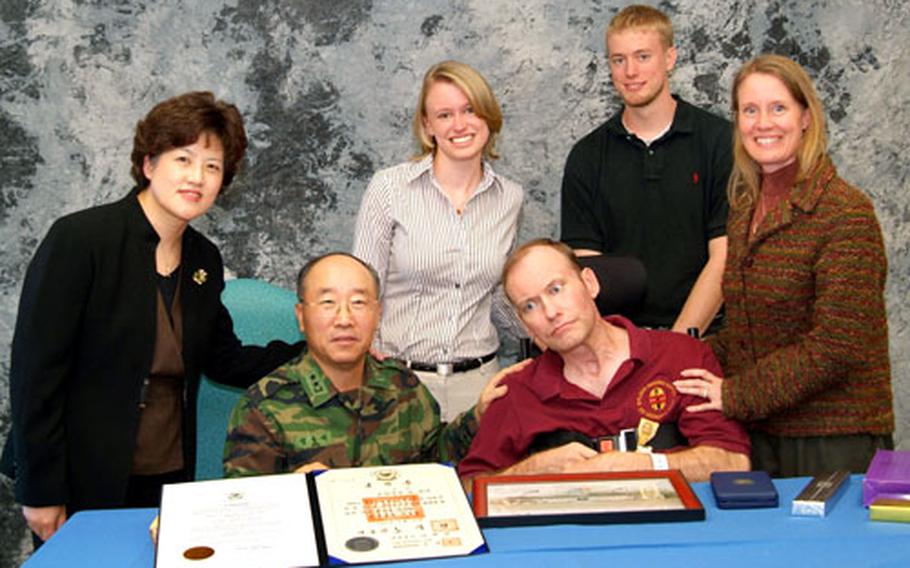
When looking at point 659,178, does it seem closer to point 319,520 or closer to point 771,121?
point 771,121

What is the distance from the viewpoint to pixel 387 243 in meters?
3.51

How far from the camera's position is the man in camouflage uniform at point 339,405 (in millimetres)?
2795

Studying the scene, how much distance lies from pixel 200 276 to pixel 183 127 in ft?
1.40

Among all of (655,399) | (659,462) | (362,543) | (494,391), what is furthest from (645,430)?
(362,543)

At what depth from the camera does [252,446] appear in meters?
2.77

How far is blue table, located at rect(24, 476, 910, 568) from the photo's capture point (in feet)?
6.84

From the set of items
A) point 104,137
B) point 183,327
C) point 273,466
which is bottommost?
point 273,466

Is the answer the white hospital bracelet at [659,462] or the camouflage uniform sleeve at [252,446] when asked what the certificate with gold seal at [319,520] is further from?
the white hospital bracelet at [659,462]

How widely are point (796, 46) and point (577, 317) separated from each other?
6.95 ft

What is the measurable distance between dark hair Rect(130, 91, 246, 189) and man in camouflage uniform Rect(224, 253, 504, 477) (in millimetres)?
432

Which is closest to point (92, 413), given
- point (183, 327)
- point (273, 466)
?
point (183, 327)

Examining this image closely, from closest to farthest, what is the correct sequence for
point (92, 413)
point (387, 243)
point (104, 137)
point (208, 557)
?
point (208, 557)
point (92, 413)
point (387, 243)
point (104, 137)

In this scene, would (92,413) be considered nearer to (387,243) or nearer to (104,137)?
(387,243)

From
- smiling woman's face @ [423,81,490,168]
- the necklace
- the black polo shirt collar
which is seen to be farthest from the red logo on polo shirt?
the black polo shirt collar
